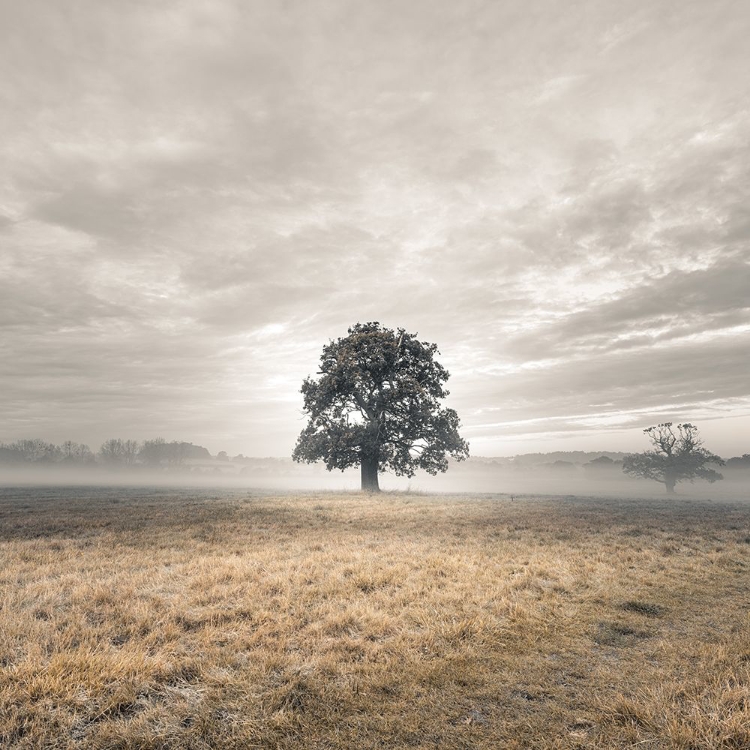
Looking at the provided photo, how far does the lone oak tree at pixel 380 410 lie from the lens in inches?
1578

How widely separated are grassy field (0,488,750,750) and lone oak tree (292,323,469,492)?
2641cm

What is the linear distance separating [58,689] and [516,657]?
19.8ft

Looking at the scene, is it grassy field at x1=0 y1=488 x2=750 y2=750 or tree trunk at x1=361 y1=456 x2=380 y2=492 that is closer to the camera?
grassy field at x1=0 y1=488 x2=750 y2=750

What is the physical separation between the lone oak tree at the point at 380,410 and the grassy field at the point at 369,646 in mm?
26406

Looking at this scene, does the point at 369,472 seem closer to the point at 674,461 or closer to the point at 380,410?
the point at 380,410

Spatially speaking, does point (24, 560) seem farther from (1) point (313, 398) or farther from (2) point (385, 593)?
(1) point (313, 398)

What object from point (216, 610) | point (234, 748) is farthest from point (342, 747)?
point (216, 610)

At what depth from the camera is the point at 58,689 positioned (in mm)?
5113

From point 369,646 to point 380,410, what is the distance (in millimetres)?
34690

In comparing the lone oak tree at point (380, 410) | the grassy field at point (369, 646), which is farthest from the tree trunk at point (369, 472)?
the grassy field at point (369, 646)

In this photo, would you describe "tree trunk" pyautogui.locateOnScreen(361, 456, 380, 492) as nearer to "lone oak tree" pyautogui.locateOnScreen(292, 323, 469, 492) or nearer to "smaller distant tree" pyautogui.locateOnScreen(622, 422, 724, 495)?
"lone oak tree" pyautogui.locateOnScreen(292, 323, 469, 492)

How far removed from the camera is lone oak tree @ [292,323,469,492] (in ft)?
132

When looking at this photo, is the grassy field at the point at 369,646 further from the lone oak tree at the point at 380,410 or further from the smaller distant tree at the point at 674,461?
the smaller distant tree at the point at 674,461

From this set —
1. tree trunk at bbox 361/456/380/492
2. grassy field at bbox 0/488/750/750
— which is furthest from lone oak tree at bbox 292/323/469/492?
grassy field at bbox 0/488/750/750
